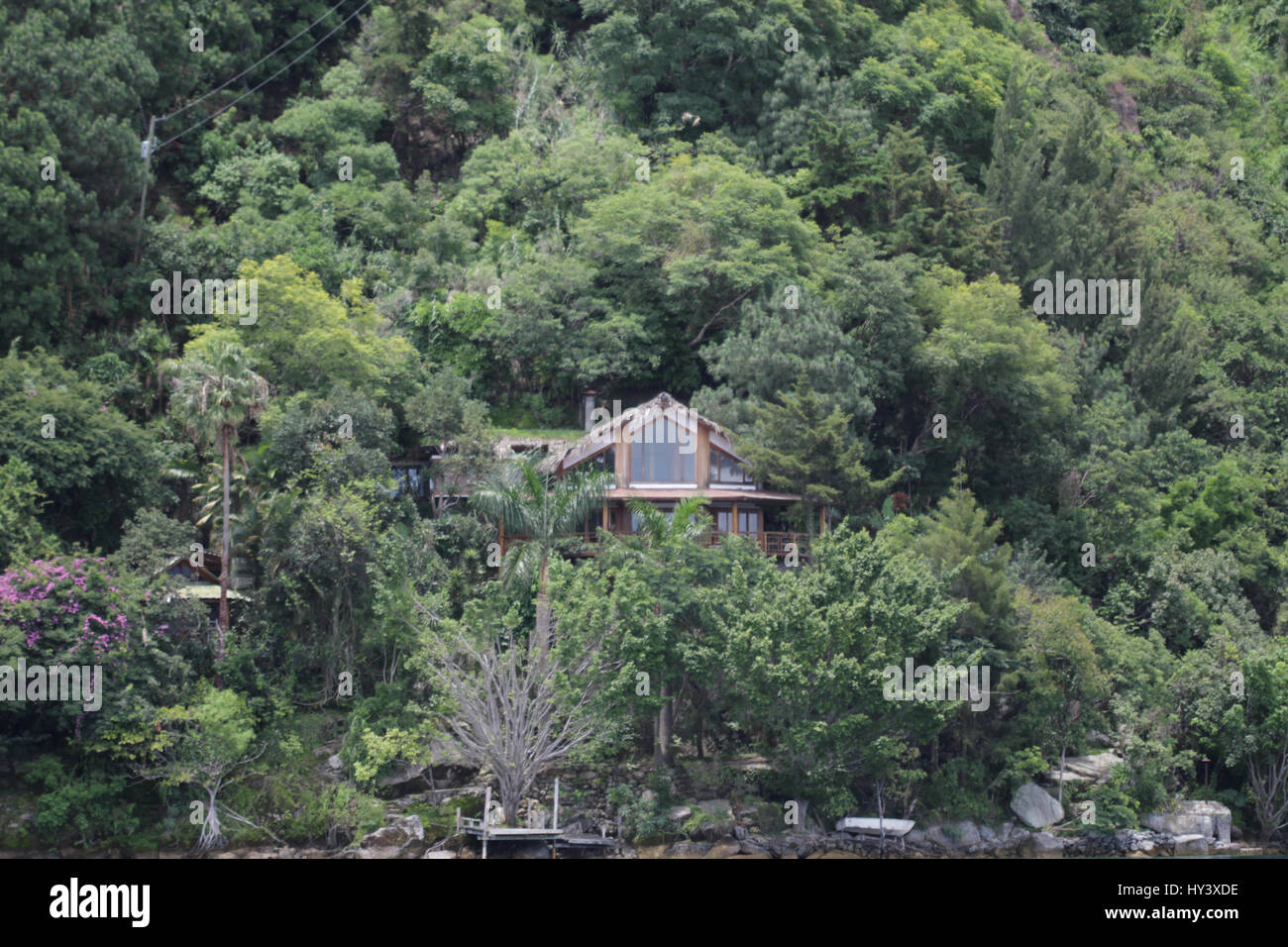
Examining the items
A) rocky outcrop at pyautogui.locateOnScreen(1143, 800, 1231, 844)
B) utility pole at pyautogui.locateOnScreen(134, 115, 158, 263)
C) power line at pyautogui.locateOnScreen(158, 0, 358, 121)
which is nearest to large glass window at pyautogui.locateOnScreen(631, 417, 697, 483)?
rocky outcrop at pyautogui.locateOnScreen(1143, 800, 1231, 844)

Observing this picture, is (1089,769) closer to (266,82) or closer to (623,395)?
(623,395)

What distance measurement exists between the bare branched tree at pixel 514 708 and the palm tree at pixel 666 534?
2129 mm

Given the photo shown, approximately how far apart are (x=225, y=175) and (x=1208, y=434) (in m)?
33.1

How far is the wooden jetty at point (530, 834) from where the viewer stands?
3253 centimetres

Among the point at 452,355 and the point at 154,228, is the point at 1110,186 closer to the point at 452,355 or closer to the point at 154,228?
the point at 452,355

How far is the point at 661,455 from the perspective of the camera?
1532 inches

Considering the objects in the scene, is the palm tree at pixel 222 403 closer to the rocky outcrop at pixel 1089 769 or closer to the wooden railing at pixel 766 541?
the wooden railing at pixel 766 541

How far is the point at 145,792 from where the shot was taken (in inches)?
1318

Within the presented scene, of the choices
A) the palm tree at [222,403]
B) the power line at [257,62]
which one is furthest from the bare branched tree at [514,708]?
the power line at [257,62]

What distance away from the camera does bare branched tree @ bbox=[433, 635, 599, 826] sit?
32906 mm

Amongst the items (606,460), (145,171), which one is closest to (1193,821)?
(606,460)

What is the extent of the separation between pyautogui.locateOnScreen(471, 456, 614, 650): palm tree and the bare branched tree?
2.18m

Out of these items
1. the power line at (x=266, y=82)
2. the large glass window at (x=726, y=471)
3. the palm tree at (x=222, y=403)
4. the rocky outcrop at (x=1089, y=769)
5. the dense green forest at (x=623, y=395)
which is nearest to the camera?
the dense green forest at (x=623, y=395)

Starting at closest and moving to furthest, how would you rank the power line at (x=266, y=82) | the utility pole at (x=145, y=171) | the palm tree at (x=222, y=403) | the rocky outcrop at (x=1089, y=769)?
the palm tree at (x=222, y=403), the rocky outcrop at (x=1089, y=769), the utility pole at (x=145, y=171), the power line at (x=266, y=82)
